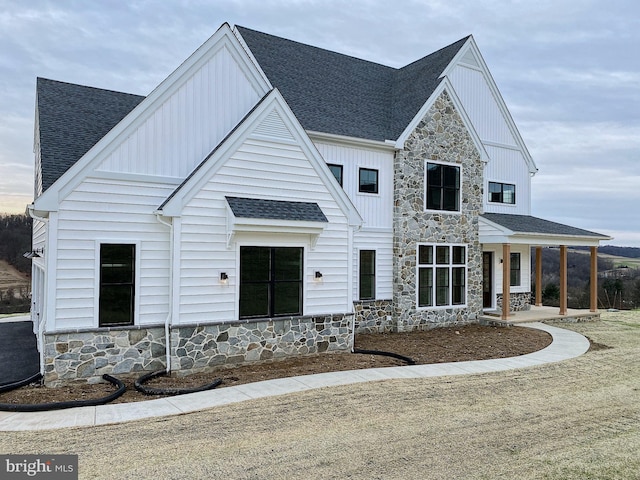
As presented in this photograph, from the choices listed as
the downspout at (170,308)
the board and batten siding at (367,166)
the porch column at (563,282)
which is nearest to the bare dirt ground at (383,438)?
the downspout at (170,308)

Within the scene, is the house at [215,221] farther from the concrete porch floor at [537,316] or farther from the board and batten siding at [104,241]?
the concrete porch floor at [537,316]

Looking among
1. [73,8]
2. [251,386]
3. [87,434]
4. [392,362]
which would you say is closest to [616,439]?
[392,362]

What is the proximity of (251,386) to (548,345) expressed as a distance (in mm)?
8711

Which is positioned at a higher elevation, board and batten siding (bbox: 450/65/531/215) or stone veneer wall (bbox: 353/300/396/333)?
board and batten siding (bbox: 450/65/531/215)

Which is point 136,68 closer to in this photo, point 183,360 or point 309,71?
point 309,71

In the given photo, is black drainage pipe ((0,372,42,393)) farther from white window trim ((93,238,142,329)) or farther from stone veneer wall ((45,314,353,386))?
white window trim ((93,238,142,329))

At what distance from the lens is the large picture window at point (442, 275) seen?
14.8 m

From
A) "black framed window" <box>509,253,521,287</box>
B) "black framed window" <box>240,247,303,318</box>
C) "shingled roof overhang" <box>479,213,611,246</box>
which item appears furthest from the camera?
"black framed window" <box>509,253,521,287</box>

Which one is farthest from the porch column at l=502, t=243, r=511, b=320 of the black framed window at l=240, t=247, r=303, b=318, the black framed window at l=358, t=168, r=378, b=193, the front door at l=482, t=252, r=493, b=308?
the black framed window at l=240, t=247, r=303, b=318

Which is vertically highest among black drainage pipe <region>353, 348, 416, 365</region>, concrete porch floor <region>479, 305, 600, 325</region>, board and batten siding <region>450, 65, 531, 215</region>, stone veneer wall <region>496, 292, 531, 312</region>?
board and batten siding <region>450, 65, 531, 215</region>

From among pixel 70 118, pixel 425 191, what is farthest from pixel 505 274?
pixel 70 118

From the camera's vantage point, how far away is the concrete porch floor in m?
15.5

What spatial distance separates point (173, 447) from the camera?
5.18m

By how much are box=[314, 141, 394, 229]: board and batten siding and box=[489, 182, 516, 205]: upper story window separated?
18.5ft
